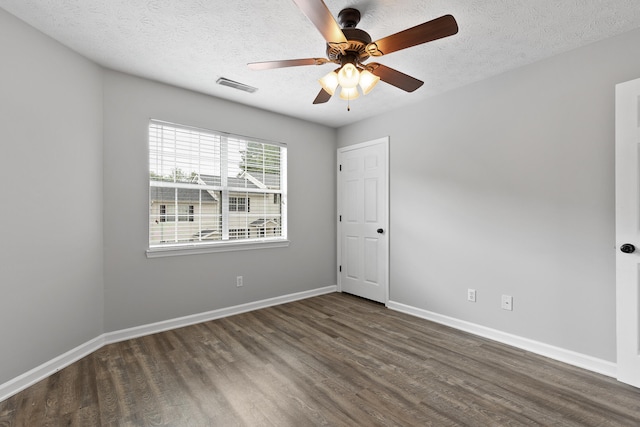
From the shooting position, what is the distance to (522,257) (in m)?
2.76

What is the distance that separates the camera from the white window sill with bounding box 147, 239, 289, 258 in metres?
3.11

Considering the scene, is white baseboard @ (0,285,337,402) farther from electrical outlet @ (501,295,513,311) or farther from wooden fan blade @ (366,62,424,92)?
wooden fan blade @ (366,62,424,92)

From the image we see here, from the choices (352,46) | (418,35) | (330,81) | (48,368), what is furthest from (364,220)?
(48,368)

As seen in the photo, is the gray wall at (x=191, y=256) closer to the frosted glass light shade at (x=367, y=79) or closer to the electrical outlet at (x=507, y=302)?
the frosted glass light shade at (x=367, y=79)

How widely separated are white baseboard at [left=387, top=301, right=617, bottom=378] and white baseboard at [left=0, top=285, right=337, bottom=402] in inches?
66.5

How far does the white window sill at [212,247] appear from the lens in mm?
3112

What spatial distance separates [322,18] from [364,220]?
3.02 m

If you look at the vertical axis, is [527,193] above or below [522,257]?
above

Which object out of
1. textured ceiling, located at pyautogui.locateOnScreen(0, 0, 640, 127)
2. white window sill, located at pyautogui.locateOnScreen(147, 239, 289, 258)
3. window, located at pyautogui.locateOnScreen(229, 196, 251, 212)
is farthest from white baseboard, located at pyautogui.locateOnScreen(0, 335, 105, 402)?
textured ceiling, located at pyautogui.locateOnScreen(0, 0, 640, 127)

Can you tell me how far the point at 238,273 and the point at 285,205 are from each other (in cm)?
110

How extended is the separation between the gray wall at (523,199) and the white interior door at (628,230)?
11 centimetres

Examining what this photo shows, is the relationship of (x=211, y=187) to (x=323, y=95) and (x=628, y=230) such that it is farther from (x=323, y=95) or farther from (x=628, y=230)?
(x=628, y=230)

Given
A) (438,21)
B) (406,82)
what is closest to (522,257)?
(406,82)

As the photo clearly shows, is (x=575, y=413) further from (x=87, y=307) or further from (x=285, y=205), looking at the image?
(x=87, y=307)
